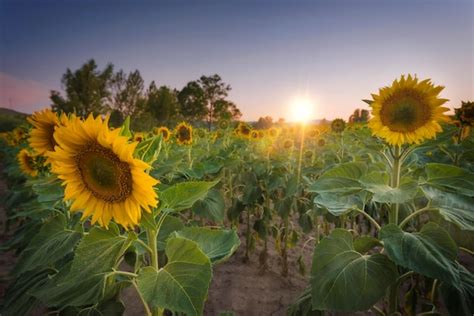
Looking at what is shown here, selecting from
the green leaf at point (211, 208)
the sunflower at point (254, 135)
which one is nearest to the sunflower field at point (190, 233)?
the green leaf at point (211, 208)

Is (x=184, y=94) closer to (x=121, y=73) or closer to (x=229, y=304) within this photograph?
(x=121, y=73)

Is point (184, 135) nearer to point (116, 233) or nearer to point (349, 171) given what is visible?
point (349, 171)

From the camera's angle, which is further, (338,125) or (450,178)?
(338,125)

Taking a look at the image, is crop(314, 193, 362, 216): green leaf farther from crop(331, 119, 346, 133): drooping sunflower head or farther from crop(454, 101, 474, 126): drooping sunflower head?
crop(331, 119, 346, 133): drooping sunflower head

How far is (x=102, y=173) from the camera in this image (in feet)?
3.79

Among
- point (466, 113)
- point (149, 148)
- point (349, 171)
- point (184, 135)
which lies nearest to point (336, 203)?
point (349, 171)

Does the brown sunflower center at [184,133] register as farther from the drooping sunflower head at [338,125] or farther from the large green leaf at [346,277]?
the large green leaf at [346,277]

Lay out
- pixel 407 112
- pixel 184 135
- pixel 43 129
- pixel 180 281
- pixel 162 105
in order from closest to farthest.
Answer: pixel 180 281 → pixel 407 112 → pixel 43 129 → pixel 184 135 → pixel 162 105

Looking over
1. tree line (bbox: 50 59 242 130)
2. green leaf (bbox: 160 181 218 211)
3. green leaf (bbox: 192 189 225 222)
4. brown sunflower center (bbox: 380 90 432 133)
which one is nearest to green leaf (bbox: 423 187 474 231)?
brown sunflower center (bbox: 380 90 432 133)

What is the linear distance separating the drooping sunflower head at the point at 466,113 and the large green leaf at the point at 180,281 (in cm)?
298

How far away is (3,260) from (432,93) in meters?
4.92

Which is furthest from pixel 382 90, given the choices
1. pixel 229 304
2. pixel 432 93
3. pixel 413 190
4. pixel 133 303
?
pixel 133 303

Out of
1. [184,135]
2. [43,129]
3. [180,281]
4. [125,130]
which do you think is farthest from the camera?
[184,135]

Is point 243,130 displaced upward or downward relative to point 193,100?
downward
